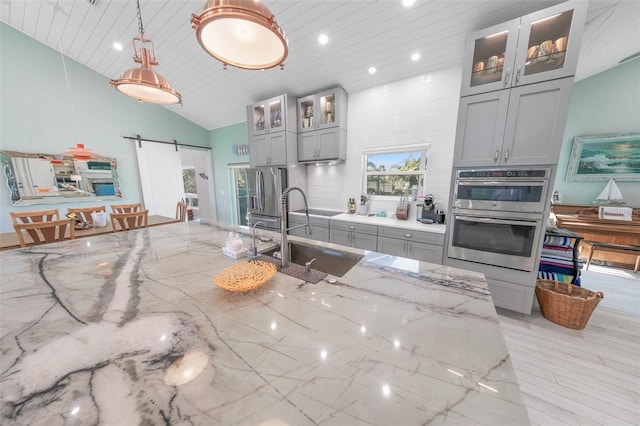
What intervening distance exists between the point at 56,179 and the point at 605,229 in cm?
867

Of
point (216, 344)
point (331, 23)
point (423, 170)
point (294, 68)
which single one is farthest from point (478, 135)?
point (216, 344)

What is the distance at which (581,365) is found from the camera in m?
1.63

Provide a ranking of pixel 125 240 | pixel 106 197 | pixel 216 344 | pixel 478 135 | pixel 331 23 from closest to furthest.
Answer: pixel 216 344, pixel 125 240, pixel 478 135, pixel 331 23, pixel 106 197

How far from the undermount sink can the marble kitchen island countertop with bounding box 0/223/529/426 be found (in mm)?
304

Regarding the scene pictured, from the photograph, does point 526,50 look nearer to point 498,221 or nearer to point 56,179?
point 498,221

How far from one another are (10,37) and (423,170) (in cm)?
634

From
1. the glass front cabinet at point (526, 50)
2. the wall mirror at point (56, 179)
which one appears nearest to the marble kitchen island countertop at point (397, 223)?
the glass front cabinet at point (526, 50)

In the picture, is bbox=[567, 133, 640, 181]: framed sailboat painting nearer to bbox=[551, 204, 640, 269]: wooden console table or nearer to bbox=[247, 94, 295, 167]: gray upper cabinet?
bbox=[551, 204, 640, 269]: wooden console table

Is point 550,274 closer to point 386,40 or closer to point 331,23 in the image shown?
point 386,40

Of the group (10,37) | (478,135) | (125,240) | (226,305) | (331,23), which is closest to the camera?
(226,305)

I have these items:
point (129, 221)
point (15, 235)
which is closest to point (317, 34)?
point (129, 221)

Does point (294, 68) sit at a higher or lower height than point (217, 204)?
higher

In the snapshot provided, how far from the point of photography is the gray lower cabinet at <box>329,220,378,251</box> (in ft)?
9.09

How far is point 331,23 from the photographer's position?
2.19 meters
